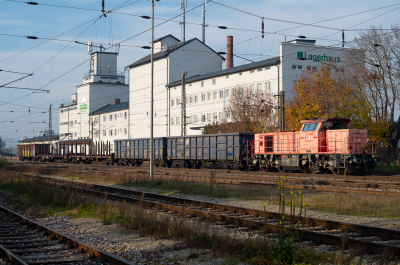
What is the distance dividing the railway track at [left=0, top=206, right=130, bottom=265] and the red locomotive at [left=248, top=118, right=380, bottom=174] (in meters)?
18.4

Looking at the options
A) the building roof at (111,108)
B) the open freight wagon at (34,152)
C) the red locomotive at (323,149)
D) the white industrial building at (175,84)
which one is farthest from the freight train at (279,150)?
the building roof at (111,108)

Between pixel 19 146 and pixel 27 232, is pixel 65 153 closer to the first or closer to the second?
pixel 19 146

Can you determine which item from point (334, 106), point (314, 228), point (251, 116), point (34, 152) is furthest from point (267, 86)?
point (34, 152)

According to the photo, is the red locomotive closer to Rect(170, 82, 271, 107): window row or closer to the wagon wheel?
the wagon wheel

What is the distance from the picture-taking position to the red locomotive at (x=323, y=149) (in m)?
23.9

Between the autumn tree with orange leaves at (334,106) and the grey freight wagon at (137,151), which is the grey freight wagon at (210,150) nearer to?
the grey freight wagon at (137,151)

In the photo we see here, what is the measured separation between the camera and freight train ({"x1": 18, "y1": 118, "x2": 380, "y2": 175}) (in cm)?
2417

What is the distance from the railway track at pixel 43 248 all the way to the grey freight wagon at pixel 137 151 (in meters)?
30.8

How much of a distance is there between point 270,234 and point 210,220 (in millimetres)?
2233

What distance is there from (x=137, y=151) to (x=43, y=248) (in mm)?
38047

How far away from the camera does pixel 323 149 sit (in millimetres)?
25484

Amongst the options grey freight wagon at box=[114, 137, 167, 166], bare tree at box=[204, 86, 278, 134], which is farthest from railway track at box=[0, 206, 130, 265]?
bare tree at box=[204, 86, 278, 134]

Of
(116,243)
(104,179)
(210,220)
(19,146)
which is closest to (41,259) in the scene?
(116,243)

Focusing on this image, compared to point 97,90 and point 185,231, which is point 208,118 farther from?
point 185,231
